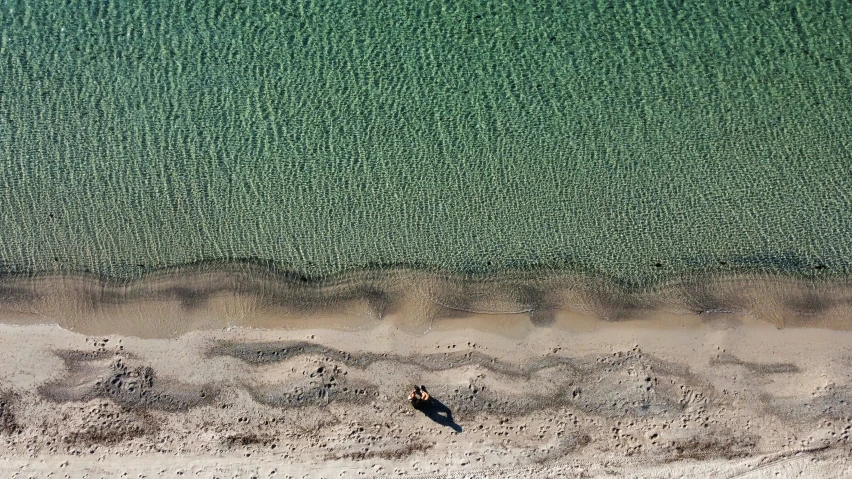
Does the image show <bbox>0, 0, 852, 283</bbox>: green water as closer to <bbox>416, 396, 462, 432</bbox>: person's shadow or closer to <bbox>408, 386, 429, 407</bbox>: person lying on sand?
<bbox>408, 386, 429, 407</bbox>: person lying on sand

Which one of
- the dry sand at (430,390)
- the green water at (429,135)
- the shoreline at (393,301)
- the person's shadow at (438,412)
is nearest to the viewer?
the dry sand at (430,390)

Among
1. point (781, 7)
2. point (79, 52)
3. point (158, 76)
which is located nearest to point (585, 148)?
point (781, 7)

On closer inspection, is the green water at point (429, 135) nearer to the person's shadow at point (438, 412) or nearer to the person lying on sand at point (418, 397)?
the person lying on sand at point (418, 397)

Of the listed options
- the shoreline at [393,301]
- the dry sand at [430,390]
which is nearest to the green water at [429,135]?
the shoreline at [393,301]

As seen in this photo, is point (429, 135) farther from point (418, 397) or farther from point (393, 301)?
point (418, 397)

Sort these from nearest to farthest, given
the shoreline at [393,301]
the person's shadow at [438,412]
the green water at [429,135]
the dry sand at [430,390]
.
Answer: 1. the dry sand at [430,390]
2. the person's shadow at [438,412]
3. the shoreline at [393,301]
4. the green water at [429,135]

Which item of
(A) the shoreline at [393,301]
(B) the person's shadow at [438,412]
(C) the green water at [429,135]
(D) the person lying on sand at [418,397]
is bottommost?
(B) the person's shadow at [438,412]

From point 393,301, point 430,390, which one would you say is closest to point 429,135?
point 393,301
